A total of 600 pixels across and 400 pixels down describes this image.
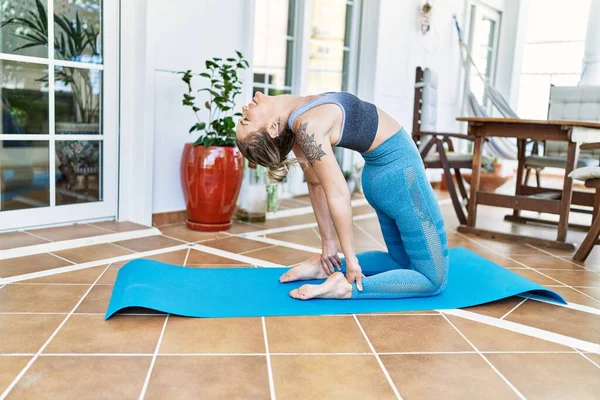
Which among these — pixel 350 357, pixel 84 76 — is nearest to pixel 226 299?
pixel 350 357

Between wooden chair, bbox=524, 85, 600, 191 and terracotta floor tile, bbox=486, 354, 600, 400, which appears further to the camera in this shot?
wooden chair, bbox=524, 85, 600, 191

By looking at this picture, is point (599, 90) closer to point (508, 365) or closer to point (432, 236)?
point (432, 236)

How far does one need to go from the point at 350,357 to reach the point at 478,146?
2.41 meters

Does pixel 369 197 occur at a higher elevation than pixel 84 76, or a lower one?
lower

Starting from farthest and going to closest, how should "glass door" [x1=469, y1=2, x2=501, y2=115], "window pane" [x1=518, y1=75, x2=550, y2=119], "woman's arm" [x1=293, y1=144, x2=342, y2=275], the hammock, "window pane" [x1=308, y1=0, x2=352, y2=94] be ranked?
"window pane" [x1=518, y1=75, x2=550, y2=119] → "glass door" [x1=469, y1=2, x2=501, y2=115] → the hammock → "window pane" [x1=308, y1=0, x2=352, y2=94] → "woman's arm" [x1=293, y1=144, x2=342, y2=275]

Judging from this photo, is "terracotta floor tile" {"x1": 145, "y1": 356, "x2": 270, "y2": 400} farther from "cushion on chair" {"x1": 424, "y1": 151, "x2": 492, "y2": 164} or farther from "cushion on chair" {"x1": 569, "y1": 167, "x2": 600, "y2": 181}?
"cushion on chair" {"x1": 424, "y1": 151, "x2": 492, "y2": 164}

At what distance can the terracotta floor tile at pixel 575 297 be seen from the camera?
227 centimetres

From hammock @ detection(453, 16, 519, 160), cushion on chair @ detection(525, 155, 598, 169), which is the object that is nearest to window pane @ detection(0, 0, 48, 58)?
cushion on chair @ detection(525, 155, 598, 169)

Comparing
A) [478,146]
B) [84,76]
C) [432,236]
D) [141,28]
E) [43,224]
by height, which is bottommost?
[43,224]

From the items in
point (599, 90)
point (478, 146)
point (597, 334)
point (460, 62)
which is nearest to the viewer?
point (597, 334)

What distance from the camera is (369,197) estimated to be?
2131 mm

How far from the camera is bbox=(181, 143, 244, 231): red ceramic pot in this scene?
10.5 ft

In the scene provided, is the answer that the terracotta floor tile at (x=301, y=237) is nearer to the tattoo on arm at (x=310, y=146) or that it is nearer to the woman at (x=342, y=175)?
the woman at (x=342, y=175)

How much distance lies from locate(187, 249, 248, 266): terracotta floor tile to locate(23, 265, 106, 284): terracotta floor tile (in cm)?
42
